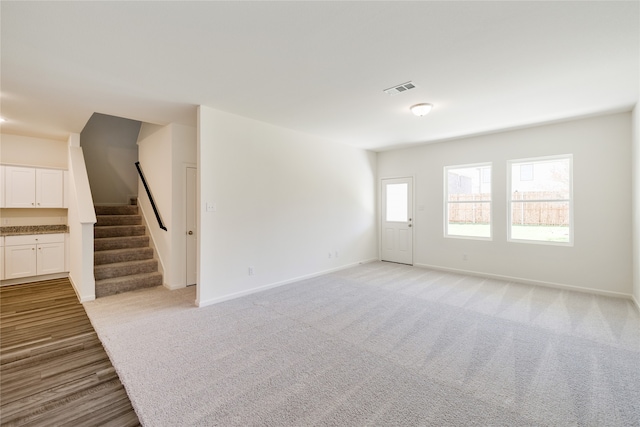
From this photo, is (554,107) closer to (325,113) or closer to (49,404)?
(325,113)

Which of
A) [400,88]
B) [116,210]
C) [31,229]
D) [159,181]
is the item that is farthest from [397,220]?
[31,229]

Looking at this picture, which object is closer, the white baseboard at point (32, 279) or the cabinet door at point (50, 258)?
the white baseboard at point (32, 279)

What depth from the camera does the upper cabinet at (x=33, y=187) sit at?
474 centimetres

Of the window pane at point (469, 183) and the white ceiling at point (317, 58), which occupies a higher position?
the white ceiling at point (317, 58)

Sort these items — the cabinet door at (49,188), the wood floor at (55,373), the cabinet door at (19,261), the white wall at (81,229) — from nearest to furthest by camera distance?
the wood floor at (55,373), the white wall at (81,229), the cabinet door at (19,261), the cabinet door at (49,188)

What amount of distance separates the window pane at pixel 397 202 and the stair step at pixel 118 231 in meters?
5.31

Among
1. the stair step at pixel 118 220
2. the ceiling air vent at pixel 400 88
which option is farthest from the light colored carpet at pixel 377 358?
the ceiling air vent at pixel 400 88

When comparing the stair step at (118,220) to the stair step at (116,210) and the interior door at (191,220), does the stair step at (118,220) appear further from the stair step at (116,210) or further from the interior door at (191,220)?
the interior door at (191,220)

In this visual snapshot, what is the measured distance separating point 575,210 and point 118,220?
8024 millimetres

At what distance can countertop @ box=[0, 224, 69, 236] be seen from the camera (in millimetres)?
4676

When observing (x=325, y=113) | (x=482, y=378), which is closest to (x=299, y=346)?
(x=482, y=378)

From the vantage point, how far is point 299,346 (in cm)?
267

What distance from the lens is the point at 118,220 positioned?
5.51 meters

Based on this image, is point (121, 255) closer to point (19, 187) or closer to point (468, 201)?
point (19, 187)
